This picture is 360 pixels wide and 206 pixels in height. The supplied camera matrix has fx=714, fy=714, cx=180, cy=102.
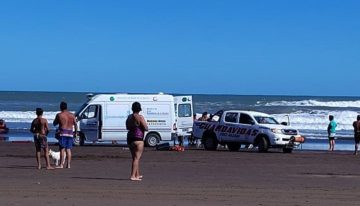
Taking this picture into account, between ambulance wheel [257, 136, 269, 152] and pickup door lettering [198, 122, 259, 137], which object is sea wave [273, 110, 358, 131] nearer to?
pickup door lettering [198, 122, 259, 137]

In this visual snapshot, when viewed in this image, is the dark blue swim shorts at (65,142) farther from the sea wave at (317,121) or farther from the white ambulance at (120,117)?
the sea wave at (317,121)

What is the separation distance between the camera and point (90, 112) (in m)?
32.8

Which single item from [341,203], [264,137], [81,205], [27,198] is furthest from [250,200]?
[264,137]

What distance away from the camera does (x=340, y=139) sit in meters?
44.8

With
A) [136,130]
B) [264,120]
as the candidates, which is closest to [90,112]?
[264,120]

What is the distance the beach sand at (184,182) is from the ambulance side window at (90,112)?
7.39 metres

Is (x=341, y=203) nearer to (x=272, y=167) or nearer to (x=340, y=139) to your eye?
(x=272, y=167)

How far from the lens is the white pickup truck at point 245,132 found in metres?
29.8

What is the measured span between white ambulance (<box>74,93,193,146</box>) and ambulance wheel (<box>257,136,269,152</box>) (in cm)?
463

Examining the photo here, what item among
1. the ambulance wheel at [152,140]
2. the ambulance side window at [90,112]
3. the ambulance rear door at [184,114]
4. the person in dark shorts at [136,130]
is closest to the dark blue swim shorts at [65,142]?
the person in dark shorts at [136,130]

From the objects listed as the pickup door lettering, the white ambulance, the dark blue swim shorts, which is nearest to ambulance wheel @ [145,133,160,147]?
the white ambulance

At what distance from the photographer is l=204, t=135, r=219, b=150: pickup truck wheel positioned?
1242 inches

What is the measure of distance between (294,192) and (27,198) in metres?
5.20

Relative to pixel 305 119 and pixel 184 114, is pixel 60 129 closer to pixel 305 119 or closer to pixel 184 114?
pixel 184 114
